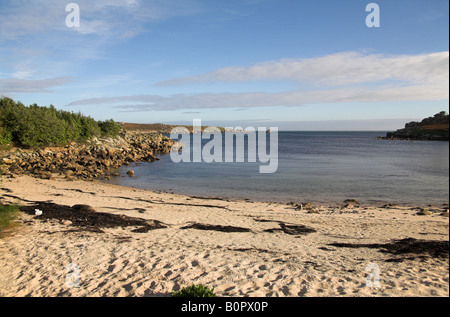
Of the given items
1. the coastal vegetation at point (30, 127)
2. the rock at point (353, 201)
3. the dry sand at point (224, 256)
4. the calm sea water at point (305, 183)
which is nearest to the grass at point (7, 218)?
the dry sand at point (224, 256)

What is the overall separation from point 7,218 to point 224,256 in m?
7.44

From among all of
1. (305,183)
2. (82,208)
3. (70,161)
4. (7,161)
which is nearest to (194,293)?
(82,208)

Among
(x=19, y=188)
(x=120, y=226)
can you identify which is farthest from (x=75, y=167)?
(x=120, y=226)

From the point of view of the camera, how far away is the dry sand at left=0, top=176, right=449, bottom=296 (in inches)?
241

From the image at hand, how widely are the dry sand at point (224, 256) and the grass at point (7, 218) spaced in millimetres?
335

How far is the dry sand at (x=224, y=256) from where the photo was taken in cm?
613

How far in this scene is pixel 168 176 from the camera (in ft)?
92.3

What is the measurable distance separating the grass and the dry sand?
335 mm

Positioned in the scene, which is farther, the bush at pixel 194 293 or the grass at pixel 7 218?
the grass at pixel 7 218

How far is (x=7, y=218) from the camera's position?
989 cm

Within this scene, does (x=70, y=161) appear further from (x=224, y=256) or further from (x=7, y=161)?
(x=224, y=256)

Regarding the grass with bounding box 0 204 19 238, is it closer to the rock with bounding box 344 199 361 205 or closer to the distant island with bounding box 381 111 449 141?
the rock with bounding box 344 199 361 205

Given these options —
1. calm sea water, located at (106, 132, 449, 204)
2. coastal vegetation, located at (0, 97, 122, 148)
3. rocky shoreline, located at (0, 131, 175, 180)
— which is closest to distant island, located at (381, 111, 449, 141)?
calm sea water, located at (106, 132, 449, 204)

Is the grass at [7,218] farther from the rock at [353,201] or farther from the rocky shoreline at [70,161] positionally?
the rock at [353,201]
